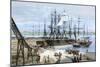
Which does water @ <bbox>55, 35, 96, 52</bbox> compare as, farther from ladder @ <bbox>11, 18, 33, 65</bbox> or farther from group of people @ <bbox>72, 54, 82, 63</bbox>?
ladder @ <bbox>11, 18, 33, 65</bbox>

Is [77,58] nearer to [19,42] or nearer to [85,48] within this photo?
[85,48]

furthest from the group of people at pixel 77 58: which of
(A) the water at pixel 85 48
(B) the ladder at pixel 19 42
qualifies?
(B) the ladder at pixel 19 42

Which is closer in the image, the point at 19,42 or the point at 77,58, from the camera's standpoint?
the point at 19,42

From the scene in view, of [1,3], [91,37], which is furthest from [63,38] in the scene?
[1,3]

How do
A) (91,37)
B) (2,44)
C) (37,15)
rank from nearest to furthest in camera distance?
(2,44), (37,15), (91,37)

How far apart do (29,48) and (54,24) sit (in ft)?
1.51

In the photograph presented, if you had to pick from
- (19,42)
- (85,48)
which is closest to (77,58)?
(85,48)

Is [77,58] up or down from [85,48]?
down

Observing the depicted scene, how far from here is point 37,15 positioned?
2.63 metres

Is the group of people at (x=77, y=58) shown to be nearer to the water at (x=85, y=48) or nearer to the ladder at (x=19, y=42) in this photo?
the water at (x=85, y=48)

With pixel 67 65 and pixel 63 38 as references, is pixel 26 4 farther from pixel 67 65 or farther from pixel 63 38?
pixel 67 65

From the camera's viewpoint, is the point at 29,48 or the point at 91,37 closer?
the point at 29,48

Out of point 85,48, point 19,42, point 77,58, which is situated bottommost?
point 77,58

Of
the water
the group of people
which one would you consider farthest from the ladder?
the group of people
